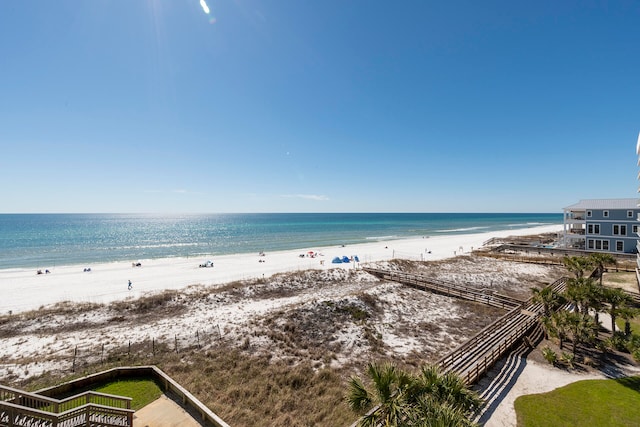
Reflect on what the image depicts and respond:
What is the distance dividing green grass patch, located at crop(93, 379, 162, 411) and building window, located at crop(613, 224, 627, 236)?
5738 centimetres

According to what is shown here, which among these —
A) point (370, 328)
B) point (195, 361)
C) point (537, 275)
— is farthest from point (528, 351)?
point (537, 275)

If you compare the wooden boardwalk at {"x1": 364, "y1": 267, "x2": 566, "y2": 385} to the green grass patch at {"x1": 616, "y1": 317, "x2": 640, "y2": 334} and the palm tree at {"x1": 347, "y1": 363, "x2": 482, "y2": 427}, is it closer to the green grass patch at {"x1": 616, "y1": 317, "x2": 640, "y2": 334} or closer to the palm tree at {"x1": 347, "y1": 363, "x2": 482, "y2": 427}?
the green grass patch at {"x1": 616, "y1": 317, "x2": 640, "y2": 334}

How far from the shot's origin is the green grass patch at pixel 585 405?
1026 centimetres

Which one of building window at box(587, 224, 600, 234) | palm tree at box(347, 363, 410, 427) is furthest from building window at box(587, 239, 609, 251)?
palm tree at box(347, 363, 410, 427)

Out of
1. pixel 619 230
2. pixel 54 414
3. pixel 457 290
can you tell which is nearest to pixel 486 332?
pixel 457 290

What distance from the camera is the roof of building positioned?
1521 inches

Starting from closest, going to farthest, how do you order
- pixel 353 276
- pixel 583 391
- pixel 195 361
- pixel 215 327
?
pixel 583 391, pixel 195 361, pixel 215 327, pixel 353 276

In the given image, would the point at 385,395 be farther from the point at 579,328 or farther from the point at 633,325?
the point at 633,325

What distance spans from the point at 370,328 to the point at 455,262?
89.2 ft

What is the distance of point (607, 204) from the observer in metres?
40.5

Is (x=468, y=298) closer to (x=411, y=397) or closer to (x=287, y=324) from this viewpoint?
(x=287, y=324)

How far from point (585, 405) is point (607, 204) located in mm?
44601

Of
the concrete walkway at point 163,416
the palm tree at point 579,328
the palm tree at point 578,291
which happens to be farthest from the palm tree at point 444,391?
the palm tree at point 578,291

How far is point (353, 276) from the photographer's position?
111 ft
